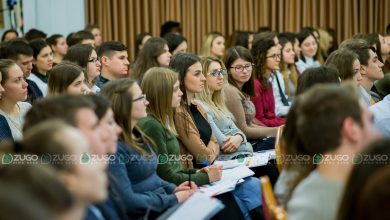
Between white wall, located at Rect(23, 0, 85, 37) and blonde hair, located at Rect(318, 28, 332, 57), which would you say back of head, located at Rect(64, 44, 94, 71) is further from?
blonde hair, located at Rect(318, 28, 332, 57)

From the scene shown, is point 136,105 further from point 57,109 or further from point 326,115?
point 326,115

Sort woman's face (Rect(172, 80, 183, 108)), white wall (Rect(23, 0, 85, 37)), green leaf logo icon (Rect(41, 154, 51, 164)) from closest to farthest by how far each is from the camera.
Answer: green leaf logo icon (Rect(41, 154, 51, 164)), woman's face (Rect(172, 80, 183, 108)), white wall (Rect(23, 0, 85, 37))

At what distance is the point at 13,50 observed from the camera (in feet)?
19.2

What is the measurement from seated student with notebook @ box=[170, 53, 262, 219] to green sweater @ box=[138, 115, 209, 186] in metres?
0.37

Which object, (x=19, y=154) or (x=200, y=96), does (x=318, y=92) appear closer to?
(x=19, y=154)

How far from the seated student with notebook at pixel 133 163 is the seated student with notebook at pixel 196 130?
2.23 ft

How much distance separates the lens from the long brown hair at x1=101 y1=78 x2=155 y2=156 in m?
3.30

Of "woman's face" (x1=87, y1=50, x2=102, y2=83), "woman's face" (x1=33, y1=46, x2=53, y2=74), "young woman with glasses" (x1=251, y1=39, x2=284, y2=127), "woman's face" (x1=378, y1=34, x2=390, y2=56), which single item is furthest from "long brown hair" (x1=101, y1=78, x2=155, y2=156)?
"woman's face" (x1=378, y1=34, x2=390, y2=56)

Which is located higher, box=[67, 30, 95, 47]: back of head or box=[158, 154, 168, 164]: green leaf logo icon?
box=[67, 30, 95, 47]: back of head

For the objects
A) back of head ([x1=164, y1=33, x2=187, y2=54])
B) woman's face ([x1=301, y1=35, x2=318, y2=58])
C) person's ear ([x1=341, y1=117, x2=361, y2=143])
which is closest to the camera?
person's ear ([x1=341, y1=117, x2=361, y2=143])

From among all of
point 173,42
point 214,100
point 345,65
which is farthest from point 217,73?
point 173,42

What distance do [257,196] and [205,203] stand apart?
126cm

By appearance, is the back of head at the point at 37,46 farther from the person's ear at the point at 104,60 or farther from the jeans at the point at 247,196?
the jeans at the point at 247,196

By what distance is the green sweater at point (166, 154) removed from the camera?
150 inches
